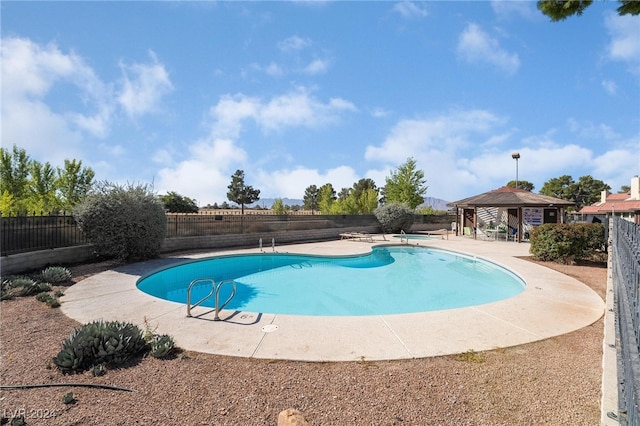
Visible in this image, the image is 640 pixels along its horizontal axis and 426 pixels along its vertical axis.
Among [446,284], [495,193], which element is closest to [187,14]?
[446,284]

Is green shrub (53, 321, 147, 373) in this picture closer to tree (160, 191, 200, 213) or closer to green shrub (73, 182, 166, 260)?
green shrub (73, 182, 166, 260)

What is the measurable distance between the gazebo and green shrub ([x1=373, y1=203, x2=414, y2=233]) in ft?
12.2

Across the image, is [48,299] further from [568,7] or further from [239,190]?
[239,190]

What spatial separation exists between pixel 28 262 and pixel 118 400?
8.67 meters

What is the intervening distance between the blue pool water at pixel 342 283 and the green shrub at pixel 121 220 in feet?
6.07

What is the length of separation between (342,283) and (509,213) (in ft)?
55.3

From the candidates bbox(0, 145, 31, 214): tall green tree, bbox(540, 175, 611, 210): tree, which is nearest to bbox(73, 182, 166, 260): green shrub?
bbox(0, 145, 31, 214): tall green tree

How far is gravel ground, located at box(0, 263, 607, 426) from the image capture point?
2.79 meters

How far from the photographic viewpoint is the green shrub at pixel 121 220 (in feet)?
33.3

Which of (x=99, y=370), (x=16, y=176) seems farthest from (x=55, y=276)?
(x=16, y=176)

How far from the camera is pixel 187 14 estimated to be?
9258 mm

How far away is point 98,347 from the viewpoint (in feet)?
12.6

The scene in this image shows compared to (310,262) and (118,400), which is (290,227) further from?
(118,400)

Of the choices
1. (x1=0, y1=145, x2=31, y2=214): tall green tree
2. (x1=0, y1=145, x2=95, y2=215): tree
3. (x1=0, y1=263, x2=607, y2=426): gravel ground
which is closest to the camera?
(x1=0, y1=263, x2=607, y2=426): gravel ground
